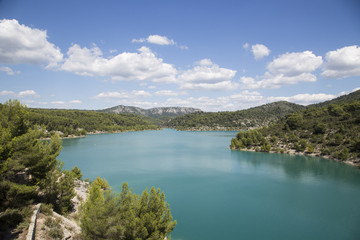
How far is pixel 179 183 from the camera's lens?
112ft

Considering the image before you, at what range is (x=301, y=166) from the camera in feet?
→ 154

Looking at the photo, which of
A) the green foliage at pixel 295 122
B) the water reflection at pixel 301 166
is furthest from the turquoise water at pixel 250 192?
the green foliage at pixel 295 122

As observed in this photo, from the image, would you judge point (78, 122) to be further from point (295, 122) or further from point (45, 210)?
point (45, 210)

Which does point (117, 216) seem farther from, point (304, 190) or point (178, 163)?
point (178, 163)

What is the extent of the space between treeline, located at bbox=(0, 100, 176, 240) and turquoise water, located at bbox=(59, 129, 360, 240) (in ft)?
24.3

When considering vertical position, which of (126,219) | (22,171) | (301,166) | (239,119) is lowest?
(301,166)

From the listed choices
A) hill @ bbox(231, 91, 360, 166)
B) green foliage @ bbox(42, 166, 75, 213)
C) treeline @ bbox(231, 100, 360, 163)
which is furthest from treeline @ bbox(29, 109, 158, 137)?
treeline @ bbox(231, 100, 360, 163)

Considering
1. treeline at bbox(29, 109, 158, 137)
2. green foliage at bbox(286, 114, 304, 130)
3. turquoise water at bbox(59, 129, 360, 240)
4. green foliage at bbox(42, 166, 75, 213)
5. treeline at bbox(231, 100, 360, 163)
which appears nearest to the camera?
Answer: green foliage at bbox(42, 166, 75, 213)

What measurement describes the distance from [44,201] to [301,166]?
1958 inches

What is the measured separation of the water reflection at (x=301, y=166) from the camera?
39.3 meters

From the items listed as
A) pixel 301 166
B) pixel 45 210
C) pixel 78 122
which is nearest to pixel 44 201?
pixel 45 210

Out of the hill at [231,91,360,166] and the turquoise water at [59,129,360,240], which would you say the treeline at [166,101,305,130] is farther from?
the turquoise water at [59,129,360,240]

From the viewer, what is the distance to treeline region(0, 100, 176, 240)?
11742 millimetres

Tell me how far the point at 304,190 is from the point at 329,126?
3683 centimetres
